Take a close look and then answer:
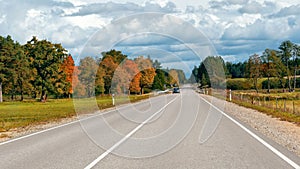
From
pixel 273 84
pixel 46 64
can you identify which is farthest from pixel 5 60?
pixel 273 84

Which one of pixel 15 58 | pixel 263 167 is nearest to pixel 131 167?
pixel 263 167

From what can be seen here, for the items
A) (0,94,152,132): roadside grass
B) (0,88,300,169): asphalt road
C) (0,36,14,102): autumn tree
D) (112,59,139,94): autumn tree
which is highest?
(0,36,14,102): autumn tree

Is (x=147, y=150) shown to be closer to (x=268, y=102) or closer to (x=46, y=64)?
(x=268, y=102)

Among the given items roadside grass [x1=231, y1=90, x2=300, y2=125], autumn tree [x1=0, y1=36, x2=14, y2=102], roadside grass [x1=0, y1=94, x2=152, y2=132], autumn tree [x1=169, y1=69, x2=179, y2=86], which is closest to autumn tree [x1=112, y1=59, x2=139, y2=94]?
roadside grass [x1=0, y1=94, x2=152, y2=132]

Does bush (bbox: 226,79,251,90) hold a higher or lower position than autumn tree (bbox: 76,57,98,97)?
lower

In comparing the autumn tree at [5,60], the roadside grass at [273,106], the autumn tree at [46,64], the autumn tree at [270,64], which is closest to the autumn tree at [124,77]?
the roadside grass at [273,106]

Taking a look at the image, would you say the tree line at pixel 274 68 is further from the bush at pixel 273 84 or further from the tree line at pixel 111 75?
the tree line at pixel 111 75

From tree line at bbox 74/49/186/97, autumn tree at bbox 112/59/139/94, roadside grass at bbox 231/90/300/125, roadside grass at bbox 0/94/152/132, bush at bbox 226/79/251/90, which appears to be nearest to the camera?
roadside grass at bbox 0/94/152/132

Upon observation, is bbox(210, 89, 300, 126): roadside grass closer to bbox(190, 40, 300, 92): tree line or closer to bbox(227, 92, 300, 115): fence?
bbox(227, 92, 300, 115): fence

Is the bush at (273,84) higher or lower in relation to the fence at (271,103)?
higher

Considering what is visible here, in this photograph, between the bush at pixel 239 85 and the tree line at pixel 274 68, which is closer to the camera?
the tree line at pixel 274 68

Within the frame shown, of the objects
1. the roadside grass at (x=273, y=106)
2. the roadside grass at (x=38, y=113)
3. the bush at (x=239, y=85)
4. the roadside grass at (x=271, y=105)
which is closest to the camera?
the roadside grass at (x=38, y=113)

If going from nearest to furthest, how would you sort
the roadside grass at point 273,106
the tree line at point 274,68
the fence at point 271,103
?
the roadside grass at point 273,106 < the fence at point 271,103 < the tree line at point 274,68

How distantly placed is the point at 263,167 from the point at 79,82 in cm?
5141
